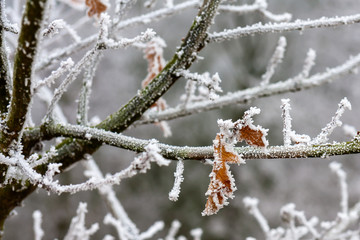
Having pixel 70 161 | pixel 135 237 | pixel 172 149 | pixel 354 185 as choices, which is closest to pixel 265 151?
pixel 172 149

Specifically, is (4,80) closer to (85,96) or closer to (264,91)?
(85,96)

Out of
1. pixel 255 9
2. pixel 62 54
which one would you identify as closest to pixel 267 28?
pixel 255 9

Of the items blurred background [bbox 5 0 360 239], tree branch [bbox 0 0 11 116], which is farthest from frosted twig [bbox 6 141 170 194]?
blurred background [bbox 5 0 360 239]

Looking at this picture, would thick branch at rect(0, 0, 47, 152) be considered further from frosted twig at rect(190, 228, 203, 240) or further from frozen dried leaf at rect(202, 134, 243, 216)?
frosted twig at rect(190, 228, 203, 240)

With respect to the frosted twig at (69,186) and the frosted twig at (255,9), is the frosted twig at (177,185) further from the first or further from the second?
the frosted twig at (255,9)

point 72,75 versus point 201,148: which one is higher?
point 72,75
